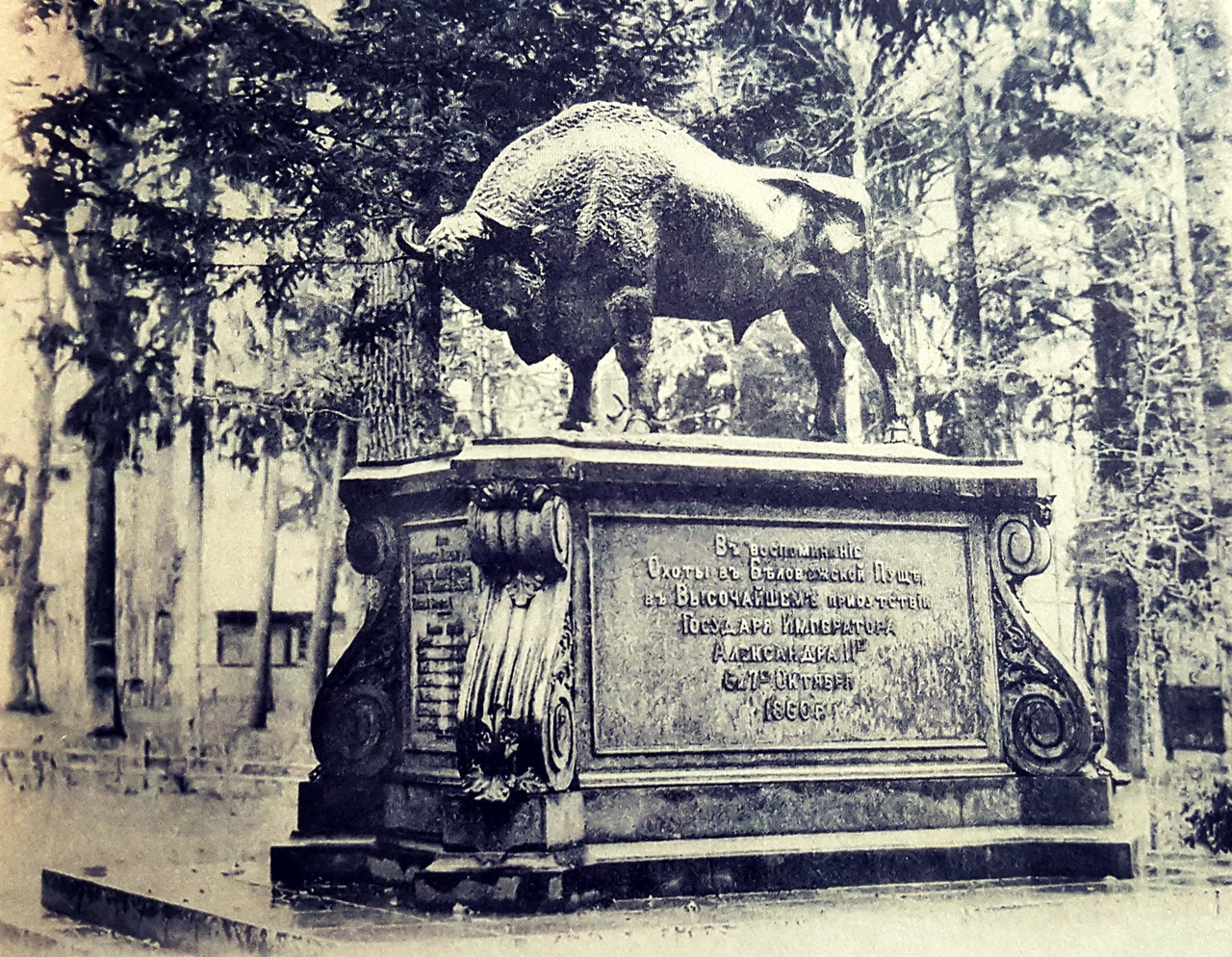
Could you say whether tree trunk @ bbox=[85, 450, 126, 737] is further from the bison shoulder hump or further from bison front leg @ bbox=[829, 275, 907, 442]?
bison front leg @ bbox=[829, 275, 907, 442]

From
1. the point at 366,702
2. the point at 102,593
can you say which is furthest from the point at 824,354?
the point at 102,593

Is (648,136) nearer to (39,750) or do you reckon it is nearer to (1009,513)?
(1009,513)

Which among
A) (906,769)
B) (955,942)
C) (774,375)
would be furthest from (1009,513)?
(774,375)

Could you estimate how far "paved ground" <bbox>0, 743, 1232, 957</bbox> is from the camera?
4.52 metres

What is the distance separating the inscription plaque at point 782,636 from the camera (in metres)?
5.12

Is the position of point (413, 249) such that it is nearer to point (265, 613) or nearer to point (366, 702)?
point (366, 702)

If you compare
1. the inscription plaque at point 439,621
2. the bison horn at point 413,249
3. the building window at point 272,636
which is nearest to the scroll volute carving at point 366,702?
the inscription plaque at point 439,621

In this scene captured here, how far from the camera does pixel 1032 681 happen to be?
566cm

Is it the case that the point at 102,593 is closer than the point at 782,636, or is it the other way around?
the point at 782,636

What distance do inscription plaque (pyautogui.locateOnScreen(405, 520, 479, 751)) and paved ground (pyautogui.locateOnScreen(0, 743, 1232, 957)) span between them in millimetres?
921

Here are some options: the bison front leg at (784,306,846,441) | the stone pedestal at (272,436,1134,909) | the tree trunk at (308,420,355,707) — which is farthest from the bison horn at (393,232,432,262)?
the tree trunk at (308,420,355,707)

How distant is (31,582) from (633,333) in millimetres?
3141

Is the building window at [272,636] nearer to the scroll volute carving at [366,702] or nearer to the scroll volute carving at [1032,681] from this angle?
the scroll volute carving at [366,702]

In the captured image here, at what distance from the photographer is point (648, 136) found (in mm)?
5723
